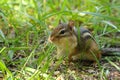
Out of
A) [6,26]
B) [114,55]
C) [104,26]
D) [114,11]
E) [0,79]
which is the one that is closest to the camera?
[0,79]

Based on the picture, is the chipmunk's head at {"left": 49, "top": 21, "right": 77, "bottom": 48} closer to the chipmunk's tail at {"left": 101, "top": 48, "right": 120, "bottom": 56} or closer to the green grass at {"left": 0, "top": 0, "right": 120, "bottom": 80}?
the green grass at {"left": 0, "top": 0, "right": 120, "bottom": 80}

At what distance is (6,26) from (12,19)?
153 mm

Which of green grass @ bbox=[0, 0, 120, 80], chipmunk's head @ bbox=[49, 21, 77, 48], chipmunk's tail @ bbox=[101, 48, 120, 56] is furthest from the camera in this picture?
chipmunk's tail @ bbox=[101, 48, 120, 56]

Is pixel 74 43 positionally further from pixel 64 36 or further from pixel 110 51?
pixel 110 51

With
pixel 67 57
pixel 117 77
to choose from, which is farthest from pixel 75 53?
pixel 117 77

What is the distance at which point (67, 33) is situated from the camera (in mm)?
4004

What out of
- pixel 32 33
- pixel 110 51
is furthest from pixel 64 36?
pixel 32 33

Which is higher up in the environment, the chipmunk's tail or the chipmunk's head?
the chipmunk's head

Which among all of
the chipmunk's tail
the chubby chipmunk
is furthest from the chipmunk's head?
the chipmunk's tail

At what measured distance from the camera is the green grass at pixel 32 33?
3684 mm

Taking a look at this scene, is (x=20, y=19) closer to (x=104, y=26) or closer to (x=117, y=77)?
(x=104, y=26)

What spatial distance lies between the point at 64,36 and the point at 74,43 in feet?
0.47

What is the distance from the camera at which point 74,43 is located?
159 inches

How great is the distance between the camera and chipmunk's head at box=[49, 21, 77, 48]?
12.8 feet
